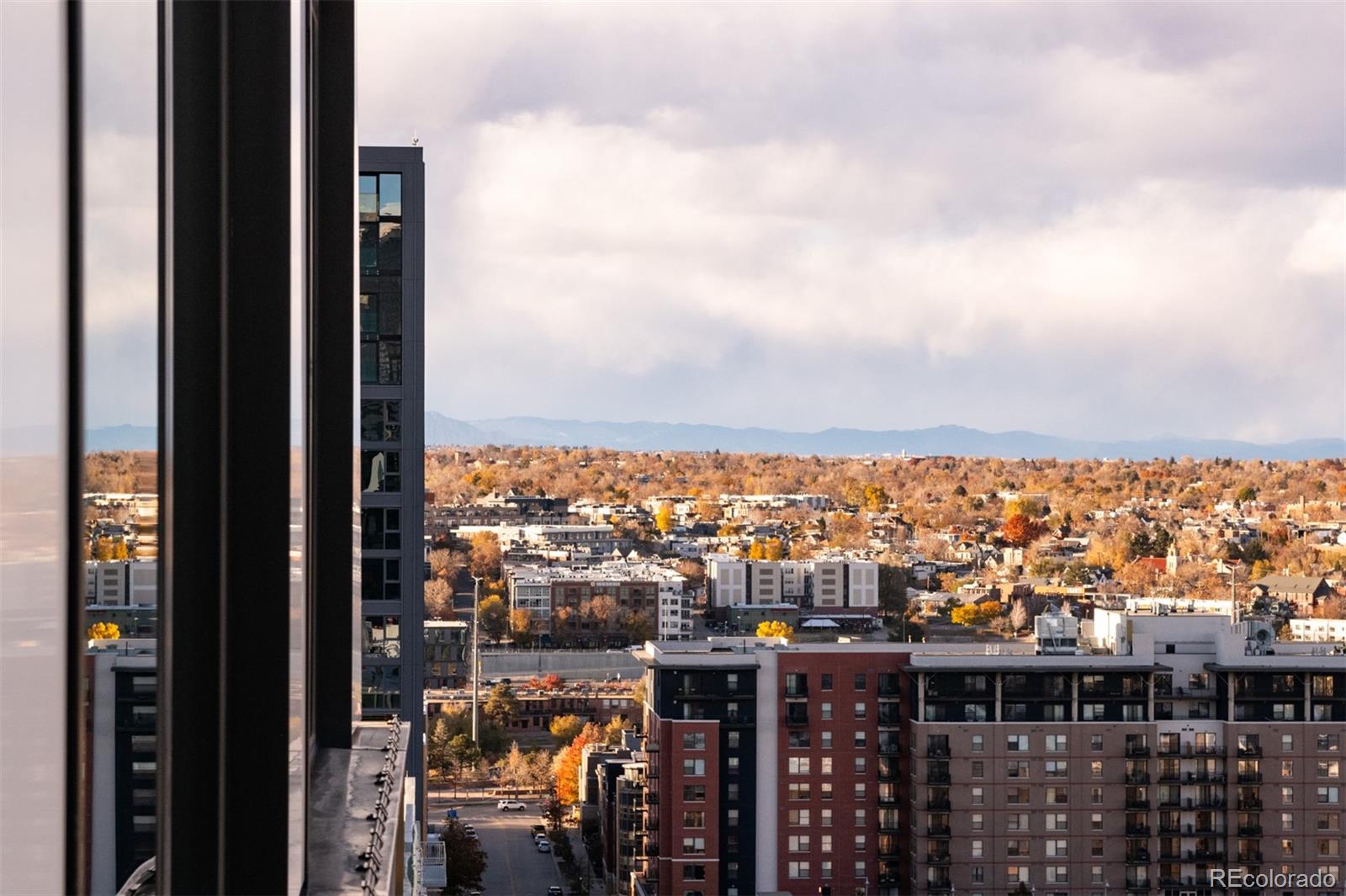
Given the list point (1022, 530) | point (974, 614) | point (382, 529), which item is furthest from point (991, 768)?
point (1022, 530)

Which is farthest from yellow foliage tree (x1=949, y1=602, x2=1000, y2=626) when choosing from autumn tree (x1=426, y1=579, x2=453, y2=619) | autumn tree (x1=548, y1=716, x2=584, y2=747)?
autumn tree (x1=426, y1=579, x2=453, y2=619)

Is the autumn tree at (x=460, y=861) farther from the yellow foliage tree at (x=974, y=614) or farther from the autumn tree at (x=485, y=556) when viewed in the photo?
the yellow foliage tree at (x=974, y=614)

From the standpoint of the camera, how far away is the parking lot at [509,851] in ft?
33.2

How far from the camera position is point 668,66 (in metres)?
26.6

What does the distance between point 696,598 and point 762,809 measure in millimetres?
6485

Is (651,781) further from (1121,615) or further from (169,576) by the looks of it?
(169,576)

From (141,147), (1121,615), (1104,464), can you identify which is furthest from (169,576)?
(1104,464)

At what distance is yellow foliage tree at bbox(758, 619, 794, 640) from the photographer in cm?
1425

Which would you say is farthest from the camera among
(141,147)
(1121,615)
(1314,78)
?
Result: (1314,78)

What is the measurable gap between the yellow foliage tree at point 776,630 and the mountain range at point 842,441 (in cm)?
994

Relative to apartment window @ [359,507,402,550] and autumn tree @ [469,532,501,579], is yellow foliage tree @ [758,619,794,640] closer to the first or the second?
autumn tree @ [469,532,501,579]

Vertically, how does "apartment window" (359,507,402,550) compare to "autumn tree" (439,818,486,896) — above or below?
above

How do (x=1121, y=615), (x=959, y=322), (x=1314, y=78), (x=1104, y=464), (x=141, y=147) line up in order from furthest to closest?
(x=959, y=322), (x=1104, y=464), (x=1314, y=78), (x=1121, y=615), (x=141, y=147)

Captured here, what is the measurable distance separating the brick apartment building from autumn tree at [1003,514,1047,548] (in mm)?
8121
